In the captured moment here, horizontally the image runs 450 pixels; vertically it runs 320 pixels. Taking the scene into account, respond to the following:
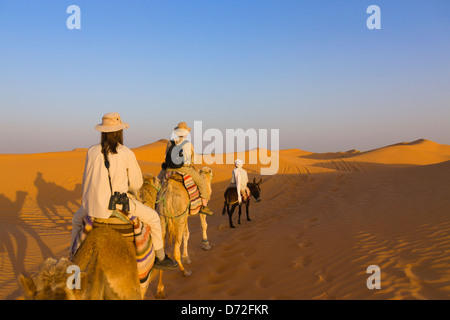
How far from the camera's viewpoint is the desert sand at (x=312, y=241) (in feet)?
15.9

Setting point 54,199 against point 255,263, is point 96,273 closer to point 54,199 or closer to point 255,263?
point 255,263

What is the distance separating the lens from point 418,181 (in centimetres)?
1231

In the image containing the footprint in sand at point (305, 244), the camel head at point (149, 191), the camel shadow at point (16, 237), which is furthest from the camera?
the camel shadow at point (16, 237)

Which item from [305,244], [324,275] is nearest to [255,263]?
[305,244]

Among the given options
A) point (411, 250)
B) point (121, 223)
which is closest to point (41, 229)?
point (121, 223)

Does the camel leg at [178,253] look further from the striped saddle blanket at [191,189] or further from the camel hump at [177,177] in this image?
the camel hump at [177,177]

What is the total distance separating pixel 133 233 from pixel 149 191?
1.58 metres

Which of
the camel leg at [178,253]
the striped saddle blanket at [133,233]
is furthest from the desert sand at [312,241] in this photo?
the striped saddle blanket at [133,233]

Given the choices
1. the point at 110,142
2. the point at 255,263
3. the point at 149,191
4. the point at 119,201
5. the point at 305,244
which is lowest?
the point at 255,263

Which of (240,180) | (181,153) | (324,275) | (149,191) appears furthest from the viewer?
(240,180)

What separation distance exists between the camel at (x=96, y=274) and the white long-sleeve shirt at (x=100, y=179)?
24cm

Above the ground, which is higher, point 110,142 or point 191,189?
point 110,142

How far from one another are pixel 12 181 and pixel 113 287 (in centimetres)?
2135

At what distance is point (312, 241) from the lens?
705cm
